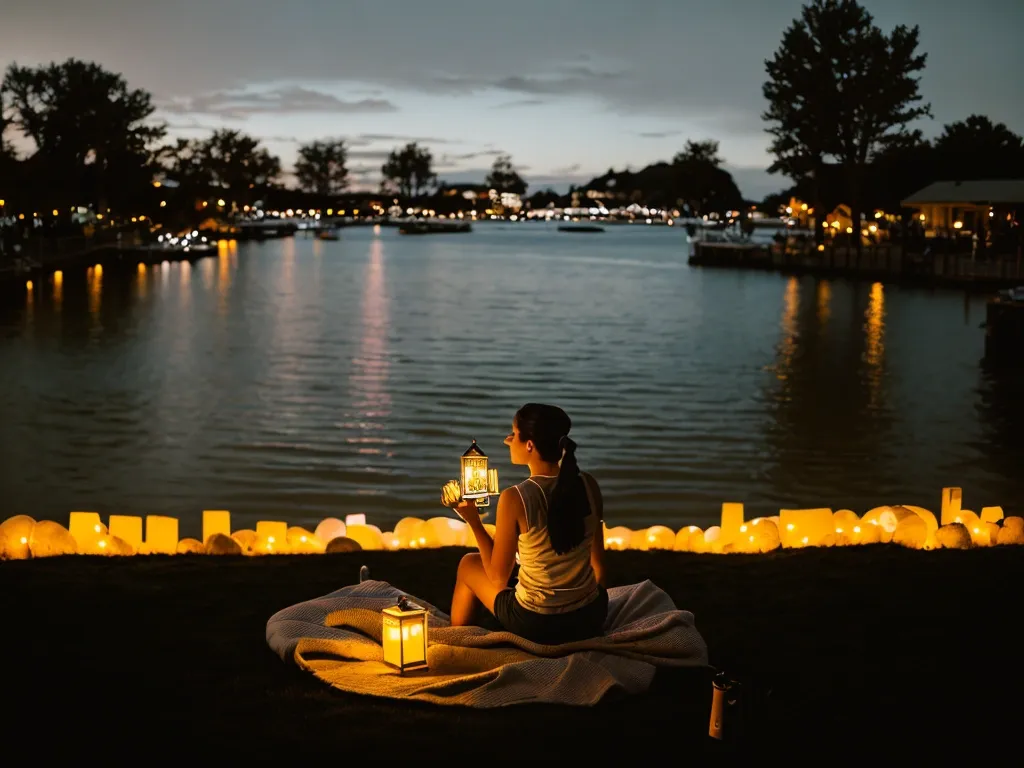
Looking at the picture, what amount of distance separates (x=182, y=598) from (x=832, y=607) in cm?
339

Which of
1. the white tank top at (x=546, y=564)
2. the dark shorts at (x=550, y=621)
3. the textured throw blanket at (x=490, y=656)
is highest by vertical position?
the white tank top at (x=546, y=564)

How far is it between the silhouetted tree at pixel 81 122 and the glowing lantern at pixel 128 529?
73.3m

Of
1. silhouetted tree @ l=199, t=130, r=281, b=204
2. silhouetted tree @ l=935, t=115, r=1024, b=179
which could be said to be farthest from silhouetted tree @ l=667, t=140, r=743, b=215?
silhouetted tree @ l=935, t=115, r=1024, b=179

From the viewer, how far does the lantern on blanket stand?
16.0 ft

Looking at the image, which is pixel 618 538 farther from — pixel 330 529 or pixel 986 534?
pixel 986 534

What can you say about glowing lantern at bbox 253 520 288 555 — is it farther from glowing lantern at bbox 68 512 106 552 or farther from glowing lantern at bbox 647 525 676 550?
glowing lantern at bbox 647 525 676 550

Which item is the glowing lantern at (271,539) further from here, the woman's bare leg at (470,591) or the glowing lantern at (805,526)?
the glowing lantern at (805,526)

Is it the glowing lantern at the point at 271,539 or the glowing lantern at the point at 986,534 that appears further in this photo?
the glowing lantern at the point at 986,534

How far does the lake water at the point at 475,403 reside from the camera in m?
12.2

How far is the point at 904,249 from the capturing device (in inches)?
1965

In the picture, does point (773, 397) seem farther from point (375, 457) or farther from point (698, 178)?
point (698, 178)

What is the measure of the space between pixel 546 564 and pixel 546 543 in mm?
97

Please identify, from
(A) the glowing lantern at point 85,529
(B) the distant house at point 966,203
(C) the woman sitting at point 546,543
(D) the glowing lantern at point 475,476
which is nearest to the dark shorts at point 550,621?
(C) the woman sitting at point 546,543

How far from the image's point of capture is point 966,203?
187 ft
